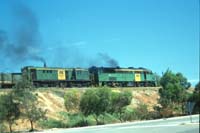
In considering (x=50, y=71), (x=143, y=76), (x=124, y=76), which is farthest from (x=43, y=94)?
(x=143, y=76)

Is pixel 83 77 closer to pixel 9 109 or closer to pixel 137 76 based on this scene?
pixel 137 76

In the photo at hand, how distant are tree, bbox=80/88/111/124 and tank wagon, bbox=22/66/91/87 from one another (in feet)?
30.9

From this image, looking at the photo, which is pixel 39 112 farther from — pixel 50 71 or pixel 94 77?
pixel 94 77

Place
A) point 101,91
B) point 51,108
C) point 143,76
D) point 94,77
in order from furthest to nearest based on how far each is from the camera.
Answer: point 143,76 → point 94,77 → point 51,108 → point 101,91

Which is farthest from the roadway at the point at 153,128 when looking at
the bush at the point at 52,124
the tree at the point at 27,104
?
the bush at the point at 52,124

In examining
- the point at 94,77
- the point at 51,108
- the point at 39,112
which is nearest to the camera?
the point at 39,112

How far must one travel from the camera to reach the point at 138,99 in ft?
299

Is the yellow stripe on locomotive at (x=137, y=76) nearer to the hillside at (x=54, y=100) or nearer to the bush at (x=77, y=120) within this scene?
the hillside at (x=54, y=100)

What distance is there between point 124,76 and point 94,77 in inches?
259

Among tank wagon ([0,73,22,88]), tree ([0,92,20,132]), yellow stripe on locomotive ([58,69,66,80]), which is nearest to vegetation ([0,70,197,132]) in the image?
tree ([0,92,20,132])

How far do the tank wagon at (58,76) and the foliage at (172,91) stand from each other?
12851 millimetres

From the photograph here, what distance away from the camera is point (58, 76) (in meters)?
73.9

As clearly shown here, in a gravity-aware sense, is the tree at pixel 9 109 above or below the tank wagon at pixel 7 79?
below

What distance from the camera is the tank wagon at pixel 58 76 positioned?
70.0 metres
